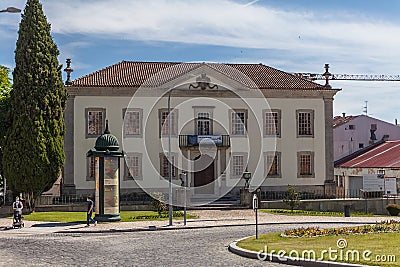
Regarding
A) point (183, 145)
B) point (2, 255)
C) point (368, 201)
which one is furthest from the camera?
point (183, 145)

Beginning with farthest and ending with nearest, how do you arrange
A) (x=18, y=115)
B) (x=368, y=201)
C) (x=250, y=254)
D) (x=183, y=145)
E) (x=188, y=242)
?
(x=183, y=145)
(x=368, y=201)
(x=18, y=115)
(x=188, y=242)
(x=250, y=254)

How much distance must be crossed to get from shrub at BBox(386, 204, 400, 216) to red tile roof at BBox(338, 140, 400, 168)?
9.54m

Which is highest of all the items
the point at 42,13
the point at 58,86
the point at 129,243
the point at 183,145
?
the point at 42,13

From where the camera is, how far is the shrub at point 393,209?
38094mm

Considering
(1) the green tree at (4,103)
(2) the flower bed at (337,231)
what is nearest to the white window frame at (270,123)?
(1) the green tree at (4,103)

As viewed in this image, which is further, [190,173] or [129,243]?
[190,173]

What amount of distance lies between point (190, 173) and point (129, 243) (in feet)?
73.7

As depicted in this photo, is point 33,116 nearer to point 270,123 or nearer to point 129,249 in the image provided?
point 270,123

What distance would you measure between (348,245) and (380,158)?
117 ft

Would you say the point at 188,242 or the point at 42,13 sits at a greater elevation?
the point at 42,13

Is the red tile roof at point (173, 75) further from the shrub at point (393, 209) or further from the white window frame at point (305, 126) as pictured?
the shrub at point (393, 209)

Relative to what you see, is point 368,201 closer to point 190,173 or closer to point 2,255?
point 190,173

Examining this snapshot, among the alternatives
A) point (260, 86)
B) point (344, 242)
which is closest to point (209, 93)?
point (260, 86)

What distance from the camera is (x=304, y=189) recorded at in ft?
149
